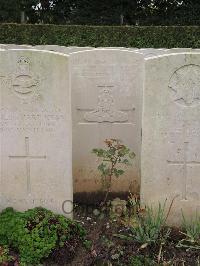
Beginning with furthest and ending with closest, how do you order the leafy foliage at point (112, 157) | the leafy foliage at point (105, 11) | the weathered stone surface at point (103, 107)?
the leafy foliage at point (105, 11)
the weathered stone surface at point (103, 107)
the leafy foliage at point (112, 157)

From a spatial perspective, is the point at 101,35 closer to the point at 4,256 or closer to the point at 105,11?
the point at 105,11

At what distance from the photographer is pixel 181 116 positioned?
4.03m

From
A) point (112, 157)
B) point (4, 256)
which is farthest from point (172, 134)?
point (4, 256)

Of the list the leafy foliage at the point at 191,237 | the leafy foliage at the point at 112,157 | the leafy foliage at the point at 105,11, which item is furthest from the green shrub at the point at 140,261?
the leafy foliage at the point at 105,11

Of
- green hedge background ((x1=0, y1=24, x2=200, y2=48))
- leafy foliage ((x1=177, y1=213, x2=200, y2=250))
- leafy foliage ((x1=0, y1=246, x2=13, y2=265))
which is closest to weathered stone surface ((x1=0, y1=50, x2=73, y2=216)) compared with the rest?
leafy foliage ((x1=0, y1=246, x2=13, y2=265))

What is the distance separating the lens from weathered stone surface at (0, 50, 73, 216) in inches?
155

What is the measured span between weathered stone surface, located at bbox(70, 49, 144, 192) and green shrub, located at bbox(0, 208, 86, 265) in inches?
42.3

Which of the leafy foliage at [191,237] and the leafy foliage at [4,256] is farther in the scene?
the leafy foliage at [191,237]

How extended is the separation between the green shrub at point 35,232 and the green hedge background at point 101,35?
1003 cm

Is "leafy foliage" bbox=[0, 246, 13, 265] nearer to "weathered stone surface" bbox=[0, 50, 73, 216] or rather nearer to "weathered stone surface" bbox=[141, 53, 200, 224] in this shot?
"weathered stone surface" bbox=[0, 50, 73, 216]

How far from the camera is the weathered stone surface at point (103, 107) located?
4.91 meters

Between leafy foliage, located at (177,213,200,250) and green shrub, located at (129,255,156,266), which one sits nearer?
green shrub, located at (129,255,156,266)

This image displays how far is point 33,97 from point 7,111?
26 cm

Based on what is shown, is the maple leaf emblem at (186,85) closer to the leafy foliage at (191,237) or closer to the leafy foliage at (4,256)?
the leafy foliage at (191,237)
